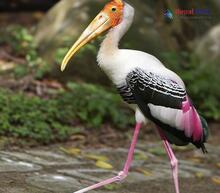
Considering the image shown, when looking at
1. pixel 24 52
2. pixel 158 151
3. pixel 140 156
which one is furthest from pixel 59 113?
pixel 24 52

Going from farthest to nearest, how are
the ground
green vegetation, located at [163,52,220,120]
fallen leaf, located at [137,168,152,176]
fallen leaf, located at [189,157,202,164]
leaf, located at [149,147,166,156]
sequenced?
green vegetation, located at [163,52,220,120] → leaf, located at [149,147,166,156] → fallen leaf, located at [189,157,202,164] → fallen leaf, located at [137,168,152,176] → the ground

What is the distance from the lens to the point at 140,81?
5.02 metres

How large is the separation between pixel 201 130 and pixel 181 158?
2414 mm

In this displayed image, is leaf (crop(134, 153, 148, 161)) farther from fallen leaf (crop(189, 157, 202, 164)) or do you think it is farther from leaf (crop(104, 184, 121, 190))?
leaf (crop(104, 184, 121, 190))

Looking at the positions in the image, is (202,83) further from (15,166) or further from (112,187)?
(15,166)

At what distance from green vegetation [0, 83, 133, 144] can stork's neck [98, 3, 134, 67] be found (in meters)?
2.35

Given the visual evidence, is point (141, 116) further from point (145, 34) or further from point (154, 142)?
point (145, 34)

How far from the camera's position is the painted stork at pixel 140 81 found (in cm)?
505

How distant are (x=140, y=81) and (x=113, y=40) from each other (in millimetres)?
424

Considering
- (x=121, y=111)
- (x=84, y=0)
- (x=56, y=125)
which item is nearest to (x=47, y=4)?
(x=84, y=0)

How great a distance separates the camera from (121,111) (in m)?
8.59

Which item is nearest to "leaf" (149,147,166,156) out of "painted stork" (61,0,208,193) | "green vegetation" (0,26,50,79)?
"green vegetation" (0,26,50,79)

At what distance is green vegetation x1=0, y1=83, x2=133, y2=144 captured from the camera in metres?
7.32

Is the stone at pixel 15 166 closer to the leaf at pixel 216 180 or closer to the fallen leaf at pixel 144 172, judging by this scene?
the fallen leaf at pixel 144 172
